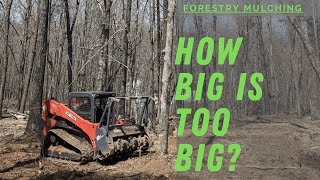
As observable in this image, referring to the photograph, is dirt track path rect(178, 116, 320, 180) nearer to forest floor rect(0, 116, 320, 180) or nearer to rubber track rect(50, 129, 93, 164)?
forest floor rect(0, 116, 320, 180)

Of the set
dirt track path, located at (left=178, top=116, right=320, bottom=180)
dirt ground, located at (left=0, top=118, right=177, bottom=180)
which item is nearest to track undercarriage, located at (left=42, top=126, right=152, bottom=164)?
dirt ground, located at (left=0, top=118, right=177, bottom=180)

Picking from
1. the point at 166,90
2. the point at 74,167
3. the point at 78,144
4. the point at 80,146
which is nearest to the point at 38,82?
the point at 78,144

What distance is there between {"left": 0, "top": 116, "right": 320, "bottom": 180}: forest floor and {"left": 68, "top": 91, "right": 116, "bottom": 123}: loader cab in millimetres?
1548

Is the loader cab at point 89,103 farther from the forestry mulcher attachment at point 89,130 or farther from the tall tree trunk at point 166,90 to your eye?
the tall tree trunk at point 166,90

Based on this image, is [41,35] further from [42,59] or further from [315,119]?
[315,119]

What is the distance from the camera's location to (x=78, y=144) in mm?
9195

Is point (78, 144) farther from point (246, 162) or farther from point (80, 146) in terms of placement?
point (246, 162)

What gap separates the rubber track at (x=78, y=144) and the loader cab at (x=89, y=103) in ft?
2.39

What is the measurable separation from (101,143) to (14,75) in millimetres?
45689

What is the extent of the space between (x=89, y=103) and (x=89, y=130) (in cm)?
95

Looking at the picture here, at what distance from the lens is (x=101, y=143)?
896 cm

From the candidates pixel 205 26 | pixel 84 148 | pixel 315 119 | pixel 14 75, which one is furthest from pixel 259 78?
pixel 14 75

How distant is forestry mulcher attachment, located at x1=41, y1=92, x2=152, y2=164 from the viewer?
8984mm

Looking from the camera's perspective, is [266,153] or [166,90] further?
[166,90]
